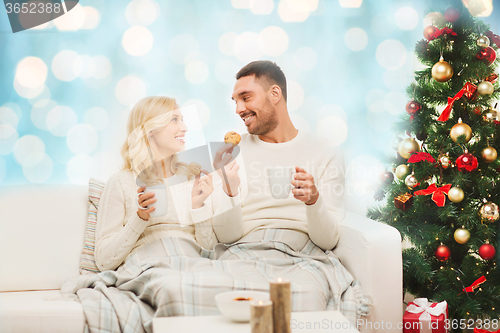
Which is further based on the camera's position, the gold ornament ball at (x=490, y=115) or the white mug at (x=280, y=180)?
the gold ornament ball at (x=490, y=115)

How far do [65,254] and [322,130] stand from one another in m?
1.43

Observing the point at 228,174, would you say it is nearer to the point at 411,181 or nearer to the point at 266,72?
the point at 266,72

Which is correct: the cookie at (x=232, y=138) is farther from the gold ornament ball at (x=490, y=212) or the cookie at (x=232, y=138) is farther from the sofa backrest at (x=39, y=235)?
the gold ornament ball at (x=490, y=212)

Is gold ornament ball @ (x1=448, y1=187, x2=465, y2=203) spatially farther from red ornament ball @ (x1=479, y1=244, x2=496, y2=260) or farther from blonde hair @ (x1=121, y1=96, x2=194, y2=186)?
blonde hair @ (x1=121, y1=96, x2=194, y2=186)

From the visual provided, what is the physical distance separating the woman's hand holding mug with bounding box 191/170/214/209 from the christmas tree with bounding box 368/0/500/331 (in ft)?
2.98

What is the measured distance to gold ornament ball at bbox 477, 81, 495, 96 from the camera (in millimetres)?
1859

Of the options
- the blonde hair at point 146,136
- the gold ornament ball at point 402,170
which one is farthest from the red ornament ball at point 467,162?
the blonde hair at point 146,136

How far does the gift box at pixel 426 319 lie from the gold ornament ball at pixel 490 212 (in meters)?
0.46

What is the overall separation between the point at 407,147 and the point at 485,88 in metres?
0.43

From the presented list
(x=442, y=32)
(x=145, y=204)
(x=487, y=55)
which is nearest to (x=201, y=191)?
(x=145, y=204)

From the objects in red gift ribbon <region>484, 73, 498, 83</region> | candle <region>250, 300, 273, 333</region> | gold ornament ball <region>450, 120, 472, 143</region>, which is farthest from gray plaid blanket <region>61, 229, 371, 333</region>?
red gift ribbon <region>484, 73, 498, 83</region>

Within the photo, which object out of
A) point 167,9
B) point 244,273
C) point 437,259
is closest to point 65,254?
point 244,273

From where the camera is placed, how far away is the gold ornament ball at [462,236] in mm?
1850

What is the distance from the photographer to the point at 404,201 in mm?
1940
